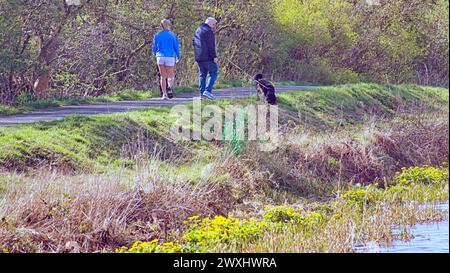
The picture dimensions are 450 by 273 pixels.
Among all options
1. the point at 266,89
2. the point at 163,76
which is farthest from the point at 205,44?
the point at 266,89

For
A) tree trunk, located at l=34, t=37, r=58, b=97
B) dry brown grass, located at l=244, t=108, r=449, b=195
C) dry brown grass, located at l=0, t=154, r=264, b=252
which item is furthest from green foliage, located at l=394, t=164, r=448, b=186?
tree trunk, located at l=34, t=37, r=58, b=97

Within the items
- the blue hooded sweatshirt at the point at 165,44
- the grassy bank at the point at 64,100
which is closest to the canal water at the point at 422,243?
the blue hooded sweatshirt at the point at 165,44

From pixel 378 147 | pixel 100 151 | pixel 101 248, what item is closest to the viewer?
pixel 101 248

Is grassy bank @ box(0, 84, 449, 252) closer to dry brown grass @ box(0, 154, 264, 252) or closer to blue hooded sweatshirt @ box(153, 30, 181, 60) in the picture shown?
dry brown grass @ box(0, 154, 264, 252)

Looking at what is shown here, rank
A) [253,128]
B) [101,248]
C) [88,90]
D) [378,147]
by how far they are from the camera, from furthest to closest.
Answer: [88,90] → [378,147] → [253,128] → [101,248]

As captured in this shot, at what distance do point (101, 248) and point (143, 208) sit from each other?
123 cm

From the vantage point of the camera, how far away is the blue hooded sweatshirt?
2020 centimetres

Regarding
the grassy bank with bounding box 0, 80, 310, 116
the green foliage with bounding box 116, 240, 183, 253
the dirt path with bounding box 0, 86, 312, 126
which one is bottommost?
the green foliage with bounding box 116, 240, 183, 253

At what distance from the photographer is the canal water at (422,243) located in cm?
1166

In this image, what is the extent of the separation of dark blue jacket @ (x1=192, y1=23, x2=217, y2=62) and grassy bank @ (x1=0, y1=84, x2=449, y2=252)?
42.6 inches

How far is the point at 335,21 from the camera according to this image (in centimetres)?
4072

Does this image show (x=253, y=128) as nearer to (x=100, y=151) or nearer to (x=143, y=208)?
(x=100, y=151)

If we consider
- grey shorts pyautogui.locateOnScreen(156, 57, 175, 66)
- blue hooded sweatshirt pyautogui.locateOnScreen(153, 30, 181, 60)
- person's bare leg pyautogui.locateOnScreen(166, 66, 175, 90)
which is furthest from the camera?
person's bare leg pyautogui.locateOnScreen(166, 66, 175, 90)
